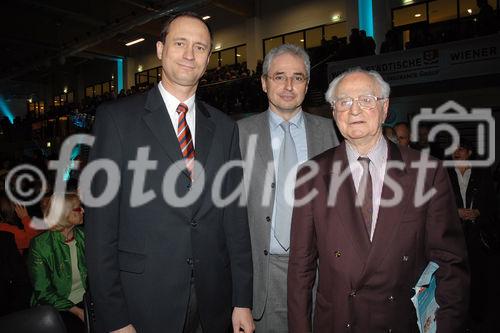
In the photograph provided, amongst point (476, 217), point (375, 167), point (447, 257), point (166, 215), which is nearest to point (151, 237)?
point (166, 215)

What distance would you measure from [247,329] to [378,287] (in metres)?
0.67

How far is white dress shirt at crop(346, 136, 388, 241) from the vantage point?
1669 mm

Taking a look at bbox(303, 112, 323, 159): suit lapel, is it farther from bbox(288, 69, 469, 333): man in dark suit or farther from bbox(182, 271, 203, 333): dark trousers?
bbox(182, 271, 203, 333): dark trousers

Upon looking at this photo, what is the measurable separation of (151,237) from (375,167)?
3.50ft

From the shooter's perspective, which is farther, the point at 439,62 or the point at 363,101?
the point at 439,62

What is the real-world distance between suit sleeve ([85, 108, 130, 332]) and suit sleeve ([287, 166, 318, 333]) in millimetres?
740

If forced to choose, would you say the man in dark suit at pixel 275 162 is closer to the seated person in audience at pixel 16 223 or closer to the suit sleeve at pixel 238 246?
the suit sleeve at pixel 238 246

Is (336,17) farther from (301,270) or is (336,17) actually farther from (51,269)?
(301,270)

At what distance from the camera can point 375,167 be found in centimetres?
171

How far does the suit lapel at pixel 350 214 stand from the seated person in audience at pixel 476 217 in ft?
9.10

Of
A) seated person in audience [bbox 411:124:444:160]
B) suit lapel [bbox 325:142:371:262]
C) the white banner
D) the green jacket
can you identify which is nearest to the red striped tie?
suit lapel [bbox 325:142:371:262]

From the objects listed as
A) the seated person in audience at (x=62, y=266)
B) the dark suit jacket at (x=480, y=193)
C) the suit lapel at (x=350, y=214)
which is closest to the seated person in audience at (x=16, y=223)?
the seated person in audience at (x=62, y=266)

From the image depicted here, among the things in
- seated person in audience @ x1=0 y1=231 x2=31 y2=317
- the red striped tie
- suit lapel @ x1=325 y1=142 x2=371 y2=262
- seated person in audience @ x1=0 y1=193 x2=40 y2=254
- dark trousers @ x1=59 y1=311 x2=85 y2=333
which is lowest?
dark trousers @ x1=59 y1=311 x2=85 y2=333

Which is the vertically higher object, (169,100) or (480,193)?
(169,100)
